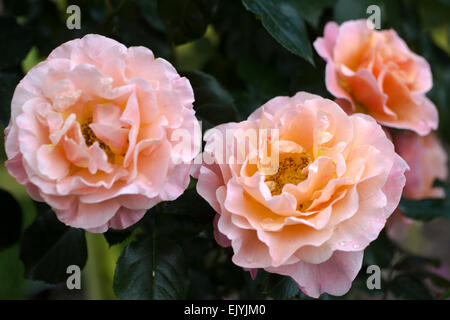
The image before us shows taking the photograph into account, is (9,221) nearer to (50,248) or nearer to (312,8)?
(50,248)

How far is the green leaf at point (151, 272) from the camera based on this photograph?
17.7 inches

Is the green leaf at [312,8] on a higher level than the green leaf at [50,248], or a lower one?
higher

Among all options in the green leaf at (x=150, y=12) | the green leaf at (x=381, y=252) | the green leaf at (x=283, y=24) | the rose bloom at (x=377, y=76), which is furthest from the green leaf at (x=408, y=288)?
the green leaf at (x=150, y=12)

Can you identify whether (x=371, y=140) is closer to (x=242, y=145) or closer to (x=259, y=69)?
(x=242, y=145)

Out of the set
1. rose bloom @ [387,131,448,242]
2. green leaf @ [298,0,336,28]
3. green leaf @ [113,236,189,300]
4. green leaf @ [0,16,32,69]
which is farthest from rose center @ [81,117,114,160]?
rose bloom @ [387,131,448,242]

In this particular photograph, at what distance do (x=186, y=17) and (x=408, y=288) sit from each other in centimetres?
40

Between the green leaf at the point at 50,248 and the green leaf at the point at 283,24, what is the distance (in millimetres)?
263

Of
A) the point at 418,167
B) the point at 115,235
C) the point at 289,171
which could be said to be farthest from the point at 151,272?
the point at 418,167

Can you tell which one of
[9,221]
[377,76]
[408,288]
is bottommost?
[408,288]

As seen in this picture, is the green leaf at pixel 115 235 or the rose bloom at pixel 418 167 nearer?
the green leaf at pixel 115 235

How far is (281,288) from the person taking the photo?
0.45 meters

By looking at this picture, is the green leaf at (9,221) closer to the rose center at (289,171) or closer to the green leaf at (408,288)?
the rose center at (289,171)

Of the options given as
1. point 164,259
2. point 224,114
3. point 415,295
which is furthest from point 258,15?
point 415,295
